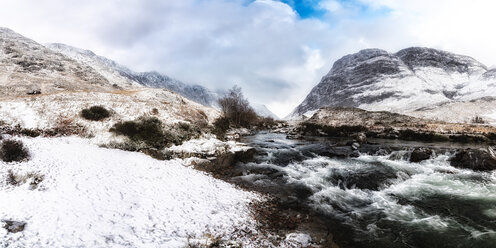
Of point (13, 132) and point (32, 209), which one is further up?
point (13, 132)

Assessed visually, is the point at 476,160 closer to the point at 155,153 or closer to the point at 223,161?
the point at 223,161

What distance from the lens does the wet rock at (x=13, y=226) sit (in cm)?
720

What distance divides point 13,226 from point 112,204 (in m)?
3.13

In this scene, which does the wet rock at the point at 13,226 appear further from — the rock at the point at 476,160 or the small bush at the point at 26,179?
the rock at the point at 476,160

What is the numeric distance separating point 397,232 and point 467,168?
1647cm

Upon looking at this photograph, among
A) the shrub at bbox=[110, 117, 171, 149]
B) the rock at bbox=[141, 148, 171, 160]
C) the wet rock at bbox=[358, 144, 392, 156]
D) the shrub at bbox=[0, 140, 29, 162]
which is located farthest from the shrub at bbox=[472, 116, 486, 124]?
the shrub at bbox=[0, 140, 29, 162]

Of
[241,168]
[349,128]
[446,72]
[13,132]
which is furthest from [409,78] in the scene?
[13,132]

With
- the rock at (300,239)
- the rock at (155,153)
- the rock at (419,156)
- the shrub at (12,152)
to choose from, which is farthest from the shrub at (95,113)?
the rock at (419,156)

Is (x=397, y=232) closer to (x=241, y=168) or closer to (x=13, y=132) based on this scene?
(x=241, y=168)

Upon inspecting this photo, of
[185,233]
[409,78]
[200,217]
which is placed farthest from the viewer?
[409,78]

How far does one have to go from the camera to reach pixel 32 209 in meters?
8.62

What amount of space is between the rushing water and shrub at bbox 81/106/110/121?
16.9m

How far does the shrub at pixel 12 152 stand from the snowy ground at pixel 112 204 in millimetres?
624

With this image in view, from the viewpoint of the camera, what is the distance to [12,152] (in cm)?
1342
